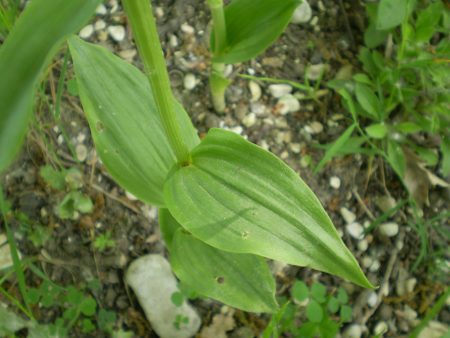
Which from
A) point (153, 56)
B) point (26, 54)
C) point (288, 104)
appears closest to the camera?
point (26, 54)

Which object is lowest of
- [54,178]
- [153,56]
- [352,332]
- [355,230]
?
[352,332]

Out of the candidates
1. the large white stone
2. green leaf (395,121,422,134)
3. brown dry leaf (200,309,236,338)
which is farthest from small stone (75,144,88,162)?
green leaf (395,121,422,134)

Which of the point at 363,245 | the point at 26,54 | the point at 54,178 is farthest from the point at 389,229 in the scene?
the point at 26,54

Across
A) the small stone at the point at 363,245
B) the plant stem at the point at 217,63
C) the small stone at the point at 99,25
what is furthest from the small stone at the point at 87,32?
the small stone at the point at 363,245

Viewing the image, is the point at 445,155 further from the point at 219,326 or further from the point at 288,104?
the point at 219,326

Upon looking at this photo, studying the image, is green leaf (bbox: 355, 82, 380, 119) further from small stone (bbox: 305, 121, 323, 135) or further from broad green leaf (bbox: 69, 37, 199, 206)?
broad green leaf (bbox: 69, 37, 199, 206)
